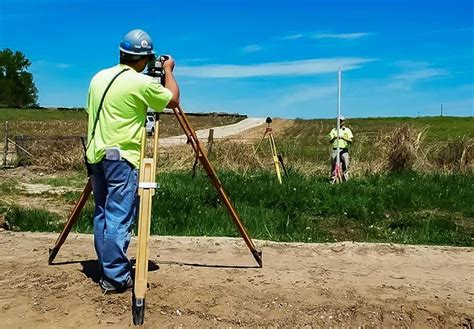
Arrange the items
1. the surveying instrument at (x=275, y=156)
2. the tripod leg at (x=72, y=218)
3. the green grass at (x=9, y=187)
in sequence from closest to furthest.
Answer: the tripod leg at (x=72, y=218)
the green grass at (x=9, y=187)
the surveying instrument at (x=275, y=156)

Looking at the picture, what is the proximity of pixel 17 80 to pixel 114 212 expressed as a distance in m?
96.9

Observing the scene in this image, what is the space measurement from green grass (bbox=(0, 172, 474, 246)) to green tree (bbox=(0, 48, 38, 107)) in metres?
85.0

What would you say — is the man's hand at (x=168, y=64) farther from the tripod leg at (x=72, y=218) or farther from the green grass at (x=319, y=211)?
the green grass at (x=319, y=211)

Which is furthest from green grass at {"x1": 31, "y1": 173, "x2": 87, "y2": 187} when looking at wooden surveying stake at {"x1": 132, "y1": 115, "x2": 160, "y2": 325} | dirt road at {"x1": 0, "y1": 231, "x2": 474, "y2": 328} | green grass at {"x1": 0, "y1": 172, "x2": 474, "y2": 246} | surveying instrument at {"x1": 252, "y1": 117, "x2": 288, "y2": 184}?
wooden surveying stake at {"x1": 132, "y1": 115, "x2": 160, "y2": 325}

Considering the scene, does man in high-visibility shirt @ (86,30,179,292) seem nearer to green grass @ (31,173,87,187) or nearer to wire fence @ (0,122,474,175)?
green grass @ (31,173,87,187)

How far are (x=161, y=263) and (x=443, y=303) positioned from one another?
8.57 ft

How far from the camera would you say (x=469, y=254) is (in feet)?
25.2

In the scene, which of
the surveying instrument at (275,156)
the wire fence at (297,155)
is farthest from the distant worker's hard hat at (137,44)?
the wire fence at (297,155)

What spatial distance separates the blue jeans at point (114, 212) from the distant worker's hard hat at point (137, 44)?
2.80 ft

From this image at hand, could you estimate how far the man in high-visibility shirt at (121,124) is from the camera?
528cm

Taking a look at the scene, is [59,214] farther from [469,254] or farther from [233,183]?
[469,254]

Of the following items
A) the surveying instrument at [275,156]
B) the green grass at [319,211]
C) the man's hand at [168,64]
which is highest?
the man's hand at [168,64]

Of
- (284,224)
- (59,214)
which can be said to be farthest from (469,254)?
(59,214)

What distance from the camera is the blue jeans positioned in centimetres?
533
